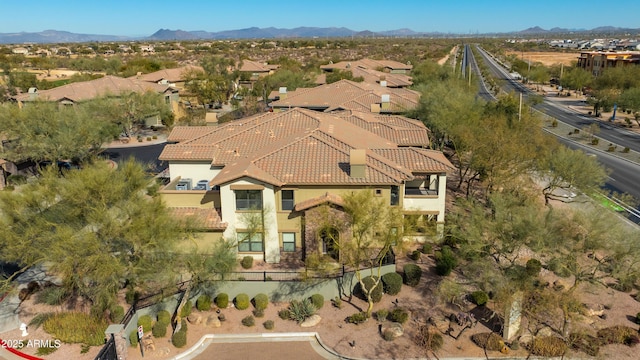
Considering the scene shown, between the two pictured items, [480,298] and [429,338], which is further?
[480,298]

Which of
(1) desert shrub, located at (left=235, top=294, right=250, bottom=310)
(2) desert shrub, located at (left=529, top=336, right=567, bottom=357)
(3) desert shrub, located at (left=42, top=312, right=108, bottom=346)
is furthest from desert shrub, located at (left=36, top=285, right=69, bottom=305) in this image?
(2) desert shrub, located at (left=529, top=336, right=567, bottom=357)

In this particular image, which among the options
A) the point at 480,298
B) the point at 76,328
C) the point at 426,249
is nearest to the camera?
the point at 76,328

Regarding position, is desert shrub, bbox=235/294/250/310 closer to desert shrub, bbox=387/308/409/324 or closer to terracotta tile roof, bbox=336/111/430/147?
desert shrub, bbox=387/308/409/324

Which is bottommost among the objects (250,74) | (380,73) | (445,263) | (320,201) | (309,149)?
(445,263)

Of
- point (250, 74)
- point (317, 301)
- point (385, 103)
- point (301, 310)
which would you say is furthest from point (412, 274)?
point (250, 74)

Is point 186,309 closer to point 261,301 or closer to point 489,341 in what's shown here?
point 261,301

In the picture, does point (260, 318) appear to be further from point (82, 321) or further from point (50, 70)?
point (50, 70)

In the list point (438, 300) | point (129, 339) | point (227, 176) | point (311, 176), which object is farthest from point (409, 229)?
point (129, 339)
